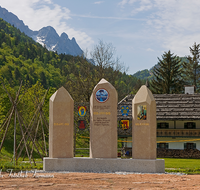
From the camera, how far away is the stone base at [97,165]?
14492 mm

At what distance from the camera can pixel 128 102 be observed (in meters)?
31.9

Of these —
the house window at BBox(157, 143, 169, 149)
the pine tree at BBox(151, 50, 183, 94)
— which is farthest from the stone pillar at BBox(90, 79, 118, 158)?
the pine tree at BBox(151, 50, 183, 94)

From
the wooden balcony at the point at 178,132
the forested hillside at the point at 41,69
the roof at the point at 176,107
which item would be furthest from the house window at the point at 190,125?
the forested hillside at the point at 41,69

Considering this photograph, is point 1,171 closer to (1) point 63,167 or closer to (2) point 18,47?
(1) point 63,167

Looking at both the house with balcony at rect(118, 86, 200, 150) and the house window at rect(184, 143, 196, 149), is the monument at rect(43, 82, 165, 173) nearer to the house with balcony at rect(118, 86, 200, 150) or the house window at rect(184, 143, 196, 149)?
the house with balcony at rect(118, 86, 200, 150)

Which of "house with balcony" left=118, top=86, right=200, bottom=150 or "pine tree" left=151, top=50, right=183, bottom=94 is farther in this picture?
"pine tree" left=151, top=50, right=183, bottom=94

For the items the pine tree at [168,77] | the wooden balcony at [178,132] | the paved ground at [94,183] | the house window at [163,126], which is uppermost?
the pine tree at [168,77]

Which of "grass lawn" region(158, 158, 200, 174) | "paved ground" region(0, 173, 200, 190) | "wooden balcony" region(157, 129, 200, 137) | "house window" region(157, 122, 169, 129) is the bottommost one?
"grass lawn" region(158, 158, 200, 174)

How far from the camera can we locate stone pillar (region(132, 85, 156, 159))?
14.9m

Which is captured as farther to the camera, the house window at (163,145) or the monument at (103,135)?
the house window at (163,145)

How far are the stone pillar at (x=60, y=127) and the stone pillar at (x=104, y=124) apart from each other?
120 cm

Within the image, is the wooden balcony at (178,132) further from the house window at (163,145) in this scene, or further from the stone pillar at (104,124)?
the stone pillar at (104,124)

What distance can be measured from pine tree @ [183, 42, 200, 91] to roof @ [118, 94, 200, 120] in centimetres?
1897

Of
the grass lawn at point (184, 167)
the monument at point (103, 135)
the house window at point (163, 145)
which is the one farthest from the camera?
the house window at point (163, 145)
